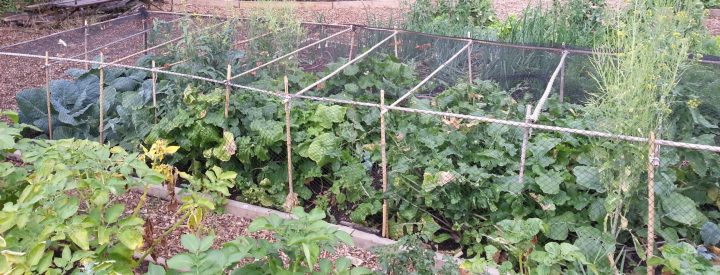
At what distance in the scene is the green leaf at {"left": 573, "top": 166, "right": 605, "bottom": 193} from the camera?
128 inches

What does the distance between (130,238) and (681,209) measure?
2.46 metres

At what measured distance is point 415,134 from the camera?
12.5 ft

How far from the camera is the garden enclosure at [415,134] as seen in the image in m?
3.21

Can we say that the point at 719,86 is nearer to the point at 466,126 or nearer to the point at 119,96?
the point at 466,126

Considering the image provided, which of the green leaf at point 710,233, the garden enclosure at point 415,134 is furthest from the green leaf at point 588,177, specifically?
the green leaf at point 710,233

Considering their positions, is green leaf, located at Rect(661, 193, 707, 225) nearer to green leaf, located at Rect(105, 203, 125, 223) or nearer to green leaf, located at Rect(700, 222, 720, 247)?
green leaf, located at Rect(700, 222, 720, 247)

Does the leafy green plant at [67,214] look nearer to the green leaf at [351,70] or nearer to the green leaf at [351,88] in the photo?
the green leaf at [351,88]

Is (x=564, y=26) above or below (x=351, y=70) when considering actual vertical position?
above

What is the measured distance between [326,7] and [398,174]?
781 centimetres

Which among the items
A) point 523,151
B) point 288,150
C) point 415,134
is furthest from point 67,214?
point 523,151

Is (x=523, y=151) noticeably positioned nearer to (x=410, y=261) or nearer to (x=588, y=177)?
(x=588, y=177)

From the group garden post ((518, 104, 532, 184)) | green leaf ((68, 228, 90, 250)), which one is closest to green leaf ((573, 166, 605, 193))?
garden post ((518, 104, 532, 184))

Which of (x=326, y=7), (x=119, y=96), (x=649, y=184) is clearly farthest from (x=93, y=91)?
(x=326, y=7)

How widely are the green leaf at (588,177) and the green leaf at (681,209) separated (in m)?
0.31
